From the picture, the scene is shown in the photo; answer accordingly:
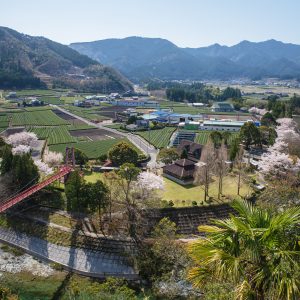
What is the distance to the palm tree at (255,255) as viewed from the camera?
4918 mm

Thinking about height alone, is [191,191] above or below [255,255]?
below

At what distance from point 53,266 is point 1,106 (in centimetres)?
7255

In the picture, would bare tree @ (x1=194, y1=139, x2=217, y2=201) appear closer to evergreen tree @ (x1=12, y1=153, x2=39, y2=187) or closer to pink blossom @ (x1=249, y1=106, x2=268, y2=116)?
evergreen tree @ (x1=12, y1=153, x2=39, y2=187)

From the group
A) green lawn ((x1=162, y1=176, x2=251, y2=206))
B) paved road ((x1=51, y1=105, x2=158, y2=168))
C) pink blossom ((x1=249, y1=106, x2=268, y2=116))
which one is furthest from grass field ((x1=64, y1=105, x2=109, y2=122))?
green lawn ((x1=162, y1=176, x2=251, y2=206))

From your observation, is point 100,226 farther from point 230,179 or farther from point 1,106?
point 1,106

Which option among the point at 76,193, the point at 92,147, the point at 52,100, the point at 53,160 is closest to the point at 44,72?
the point at 52,100

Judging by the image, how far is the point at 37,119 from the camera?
71.6m

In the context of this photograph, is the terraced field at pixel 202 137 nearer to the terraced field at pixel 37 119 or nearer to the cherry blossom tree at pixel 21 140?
the cherry blossom tree at pixel 21 140

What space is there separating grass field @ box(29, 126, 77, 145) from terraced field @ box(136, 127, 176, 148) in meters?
12.0

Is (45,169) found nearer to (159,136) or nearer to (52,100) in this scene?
(159,136)

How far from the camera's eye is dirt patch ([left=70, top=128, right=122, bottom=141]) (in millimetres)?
57594

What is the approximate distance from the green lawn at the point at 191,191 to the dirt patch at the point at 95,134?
26265 mm

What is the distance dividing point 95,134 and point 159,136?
11.9 meters

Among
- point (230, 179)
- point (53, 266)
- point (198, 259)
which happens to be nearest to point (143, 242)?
point (53, 266)
